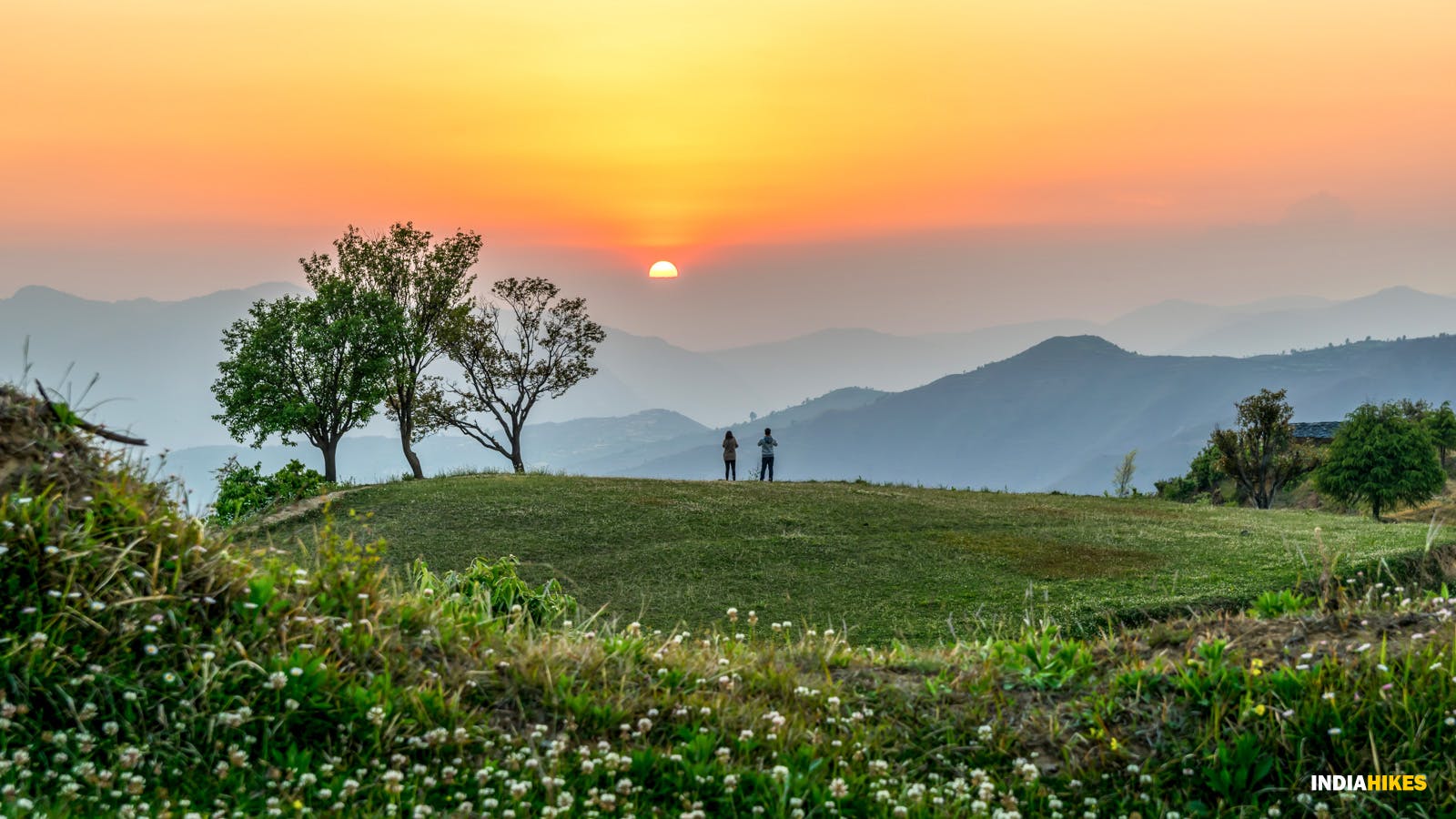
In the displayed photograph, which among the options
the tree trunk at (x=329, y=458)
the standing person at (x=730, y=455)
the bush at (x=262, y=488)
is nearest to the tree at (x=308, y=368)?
the tree trunk at (x=329, y=458)

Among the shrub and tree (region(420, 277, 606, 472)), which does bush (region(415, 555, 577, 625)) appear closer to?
the shrub

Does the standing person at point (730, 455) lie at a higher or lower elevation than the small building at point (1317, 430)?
lower

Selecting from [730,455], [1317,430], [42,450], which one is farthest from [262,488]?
[1317,430]

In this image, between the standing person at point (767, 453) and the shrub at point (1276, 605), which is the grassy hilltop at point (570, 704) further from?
the standing person at point (767, 453)

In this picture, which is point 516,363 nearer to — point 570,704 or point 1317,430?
point 570,704

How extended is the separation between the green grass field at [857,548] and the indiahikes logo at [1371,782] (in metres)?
5.72

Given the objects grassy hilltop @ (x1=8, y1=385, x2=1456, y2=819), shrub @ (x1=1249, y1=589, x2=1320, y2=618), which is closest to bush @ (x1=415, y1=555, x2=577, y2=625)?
grassy hilltop @ (x1=8, y1=385, x2=1456, y2=819)

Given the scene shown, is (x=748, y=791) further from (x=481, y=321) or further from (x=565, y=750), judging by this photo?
(x=481, y=321)

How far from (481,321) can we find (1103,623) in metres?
35.6

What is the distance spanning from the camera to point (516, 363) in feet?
147

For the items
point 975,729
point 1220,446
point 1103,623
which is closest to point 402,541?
point 1103,623

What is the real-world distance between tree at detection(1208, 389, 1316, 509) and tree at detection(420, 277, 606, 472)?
27.1 meters

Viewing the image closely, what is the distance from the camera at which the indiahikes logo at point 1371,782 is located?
4738 millimetres

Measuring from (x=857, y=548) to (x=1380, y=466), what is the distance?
38387 millimetres
